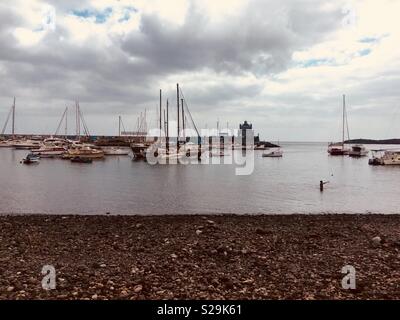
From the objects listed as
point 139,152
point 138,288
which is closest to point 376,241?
point 138,288

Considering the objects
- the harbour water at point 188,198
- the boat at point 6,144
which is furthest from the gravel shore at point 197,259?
the boat at point 6,144

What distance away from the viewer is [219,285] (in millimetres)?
9578

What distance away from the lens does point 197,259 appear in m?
11.8

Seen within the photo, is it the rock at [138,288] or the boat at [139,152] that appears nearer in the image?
the rock at [138,288]

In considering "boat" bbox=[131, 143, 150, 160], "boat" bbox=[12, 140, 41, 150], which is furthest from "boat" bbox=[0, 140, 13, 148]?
"boat" bbox=[131, 143, 150, 160]

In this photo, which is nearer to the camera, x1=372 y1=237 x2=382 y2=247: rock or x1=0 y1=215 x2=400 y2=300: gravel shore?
x1=0 y1=215 x2=400 y2=300: gravel shore

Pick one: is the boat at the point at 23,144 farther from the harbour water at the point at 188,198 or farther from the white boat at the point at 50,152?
the harbour water at the point at 188,198

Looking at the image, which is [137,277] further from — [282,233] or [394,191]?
[394,191]

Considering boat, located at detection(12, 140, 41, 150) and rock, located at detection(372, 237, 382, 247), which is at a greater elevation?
boat, located at detection(12, 140, 41, 150)

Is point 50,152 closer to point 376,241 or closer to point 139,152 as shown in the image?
point 139,152

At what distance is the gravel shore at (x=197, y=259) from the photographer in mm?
9227

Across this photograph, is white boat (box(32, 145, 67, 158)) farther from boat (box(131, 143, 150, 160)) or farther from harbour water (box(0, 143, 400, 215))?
harbour water (box(0, 143, 400, 215))

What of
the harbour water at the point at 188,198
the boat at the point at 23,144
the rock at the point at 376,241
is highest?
the boat at the point at 23,144

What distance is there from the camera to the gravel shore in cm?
923
